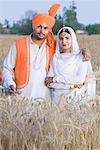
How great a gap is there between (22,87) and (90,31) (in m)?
28.8

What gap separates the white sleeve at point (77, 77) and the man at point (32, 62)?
0.20 meters

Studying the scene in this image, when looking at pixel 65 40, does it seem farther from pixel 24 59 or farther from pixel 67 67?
pixel 24 59

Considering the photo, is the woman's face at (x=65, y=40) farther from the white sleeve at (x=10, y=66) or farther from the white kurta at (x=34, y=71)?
the white sleeve at (x=10, y=66)

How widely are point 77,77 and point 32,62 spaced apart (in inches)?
16.7

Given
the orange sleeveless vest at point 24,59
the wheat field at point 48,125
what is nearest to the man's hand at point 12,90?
the orange sleeveless vest at point 24,59

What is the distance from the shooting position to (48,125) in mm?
2725

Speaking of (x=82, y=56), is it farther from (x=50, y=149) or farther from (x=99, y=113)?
(x=50, y=149)

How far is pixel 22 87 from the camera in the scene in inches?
165

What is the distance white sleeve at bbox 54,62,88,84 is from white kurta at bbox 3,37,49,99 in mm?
180

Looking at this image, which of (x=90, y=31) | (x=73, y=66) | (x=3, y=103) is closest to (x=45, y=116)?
(x=3, y=103)

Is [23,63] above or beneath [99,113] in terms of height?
above

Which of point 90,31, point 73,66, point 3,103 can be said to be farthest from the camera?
point 90,31

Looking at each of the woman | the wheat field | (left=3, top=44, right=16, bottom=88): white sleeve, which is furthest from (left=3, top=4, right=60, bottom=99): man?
the wheat field

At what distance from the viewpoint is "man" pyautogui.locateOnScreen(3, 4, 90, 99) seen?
13.6ft
